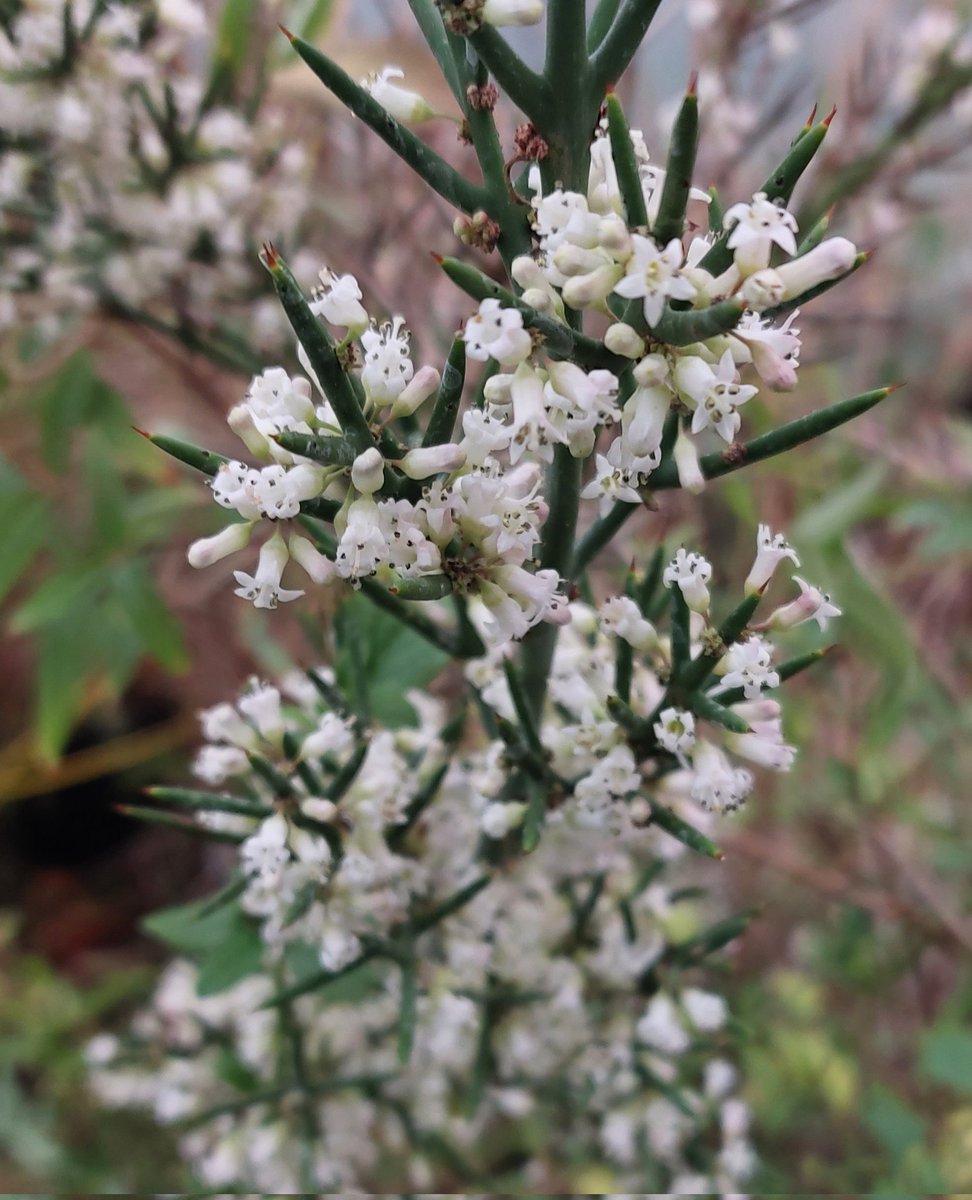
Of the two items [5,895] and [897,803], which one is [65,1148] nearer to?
[5,895]

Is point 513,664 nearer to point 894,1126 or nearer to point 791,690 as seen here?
point 894,1126

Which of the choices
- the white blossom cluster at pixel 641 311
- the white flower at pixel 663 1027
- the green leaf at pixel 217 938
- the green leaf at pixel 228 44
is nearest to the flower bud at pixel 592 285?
the white blossom cluster at pixel 641 311

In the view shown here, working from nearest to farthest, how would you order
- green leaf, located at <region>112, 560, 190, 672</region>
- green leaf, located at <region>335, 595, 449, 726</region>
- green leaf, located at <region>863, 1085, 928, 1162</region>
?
green leaf, located at <region>335, 595, 449, 726</region> → green leaf, located at <region>863, 1085, 928, 1162</region> → green leaf, located at <region>112, 560, 190, 672</region>

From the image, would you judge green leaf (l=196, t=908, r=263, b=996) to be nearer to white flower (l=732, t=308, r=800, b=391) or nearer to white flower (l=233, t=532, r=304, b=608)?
white flower (l=233, t=532, r=304, b=608)

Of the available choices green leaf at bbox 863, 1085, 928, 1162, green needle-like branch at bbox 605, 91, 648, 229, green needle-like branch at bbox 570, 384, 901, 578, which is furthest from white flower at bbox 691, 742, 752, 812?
green leaf at bbox 863, 1085, 928, 1162

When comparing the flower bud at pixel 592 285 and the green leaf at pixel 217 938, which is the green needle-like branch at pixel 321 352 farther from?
the green leaf at pixel 217 938

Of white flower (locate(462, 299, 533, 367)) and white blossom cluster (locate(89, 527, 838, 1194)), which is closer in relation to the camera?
white flower (locate(462, 299, 533, 367))

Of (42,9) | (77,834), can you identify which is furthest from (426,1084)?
(77,834)
